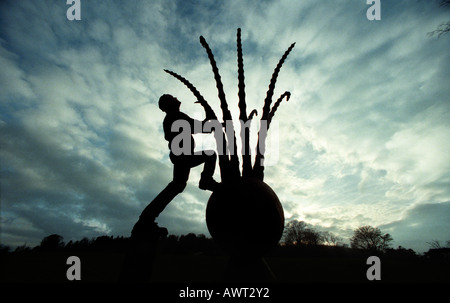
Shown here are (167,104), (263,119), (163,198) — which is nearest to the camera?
(163,198)

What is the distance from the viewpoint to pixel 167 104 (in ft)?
13.6

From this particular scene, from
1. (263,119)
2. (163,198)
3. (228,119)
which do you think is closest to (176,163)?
(163,198)

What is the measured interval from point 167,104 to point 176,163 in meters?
1.30

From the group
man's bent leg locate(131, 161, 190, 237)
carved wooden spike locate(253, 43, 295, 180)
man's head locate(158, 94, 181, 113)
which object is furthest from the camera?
man's head locate(158, 94, 181, 113)

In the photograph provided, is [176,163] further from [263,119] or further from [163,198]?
[263,119]

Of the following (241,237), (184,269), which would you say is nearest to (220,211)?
(241,237)

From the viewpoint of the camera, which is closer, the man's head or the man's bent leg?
the man's bent leg

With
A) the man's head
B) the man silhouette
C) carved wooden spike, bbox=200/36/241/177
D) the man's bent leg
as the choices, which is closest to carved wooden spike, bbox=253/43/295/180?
carved wooden spike, bbox=200/36/241/177

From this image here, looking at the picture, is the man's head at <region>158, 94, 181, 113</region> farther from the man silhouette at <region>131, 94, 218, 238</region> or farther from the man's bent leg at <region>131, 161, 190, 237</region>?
the man's bent leg at <region>131, 161, 190, 237</region>

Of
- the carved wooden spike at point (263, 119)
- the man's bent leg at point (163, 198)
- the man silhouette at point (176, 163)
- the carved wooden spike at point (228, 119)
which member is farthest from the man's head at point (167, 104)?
the carved wooden spike at point (263, 119)

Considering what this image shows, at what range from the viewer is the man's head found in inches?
163

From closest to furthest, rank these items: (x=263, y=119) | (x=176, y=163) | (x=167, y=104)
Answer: (x=176, y=163)
(x=263, y=119)
(x=167, y=104)
